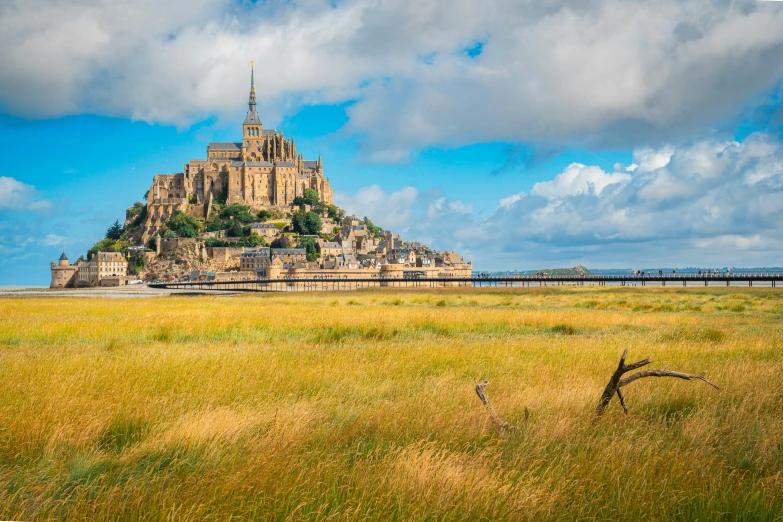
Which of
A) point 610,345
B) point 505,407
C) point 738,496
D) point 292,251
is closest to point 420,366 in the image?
point 505,407

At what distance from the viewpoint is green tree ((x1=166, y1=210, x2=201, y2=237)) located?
118062mm

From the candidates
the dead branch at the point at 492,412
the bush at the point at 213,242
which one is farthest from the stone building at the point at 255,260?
the dead branch at the point at 492,412

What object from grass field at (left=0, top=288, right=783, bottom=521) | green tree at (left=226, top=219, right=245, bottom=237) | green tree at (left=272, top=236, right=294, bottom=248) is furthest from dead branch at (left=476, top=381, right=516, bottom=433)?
green tree at (left=226, top=219, right=245, bottom=237)

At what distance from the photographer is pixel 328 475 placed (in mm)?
4371

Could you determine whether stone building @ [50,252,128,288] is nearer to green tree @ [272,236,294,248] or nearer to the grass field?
green tree @ [272,236,294,248]

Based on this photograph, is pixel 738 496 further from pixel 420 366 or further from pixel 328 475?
pixel 420 366

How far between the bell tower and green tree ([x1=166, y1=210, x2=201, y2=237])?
2258cm

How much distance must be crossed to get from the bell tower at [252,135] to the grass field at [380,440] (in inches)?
5265

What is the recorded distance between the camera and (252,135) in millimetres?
144375

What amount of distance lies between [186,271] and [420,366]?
10835 centimetres

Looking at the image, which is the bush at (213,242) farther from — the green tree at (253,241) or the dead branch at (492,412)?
the dead branch at (492,412)

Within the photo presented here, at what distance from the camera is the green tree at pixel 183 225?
4648 inches

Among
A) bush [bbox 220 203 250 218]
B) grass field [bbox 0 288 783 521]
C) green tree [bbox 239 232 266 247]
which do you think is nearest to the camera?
grass field [bbox 0 288 783 521]

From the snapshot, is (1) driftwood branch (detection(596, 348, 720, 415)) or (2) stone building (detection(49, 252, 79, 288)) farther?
(2) stone building (detection(49, 252, 79, 288))
